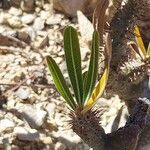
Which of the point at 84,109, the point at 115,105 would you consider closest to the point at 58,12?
the point at 115,105

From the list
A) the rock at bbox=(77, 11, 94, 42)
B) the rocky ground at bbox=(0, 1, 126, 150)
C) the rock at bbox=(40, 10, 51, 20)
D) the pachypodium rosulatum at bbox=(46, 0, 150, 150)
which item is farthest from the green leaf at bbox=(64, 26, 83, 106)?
the rock at bbox=(40, 10, 51, 20)

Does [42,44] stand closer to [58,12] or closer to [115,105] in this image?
[58,12]

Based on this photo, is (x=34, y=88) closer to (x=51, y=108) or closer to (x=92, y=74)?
(x=51, y=108)

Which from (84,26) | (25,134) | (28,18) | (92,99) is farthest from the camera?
(28,18)

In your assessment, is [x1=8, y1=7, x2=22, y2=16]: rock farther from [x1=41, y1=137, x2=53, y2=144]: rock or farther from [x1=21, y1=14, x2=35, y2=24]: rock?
[x1=41, y1=137, x2=53, y2=144]: rock

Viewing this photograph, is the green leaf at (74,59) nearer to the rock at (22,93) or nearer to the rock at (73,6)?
the rock at (22,93)

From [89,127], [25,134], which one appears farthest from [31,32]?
[89,127]

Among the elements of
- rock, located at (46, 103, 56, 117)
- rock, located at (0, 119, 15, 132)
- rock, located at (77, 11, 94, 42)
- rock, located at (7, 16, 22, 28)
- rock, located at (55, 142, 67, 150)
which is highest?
rock, located at (77, 11, 94, 42)
